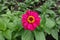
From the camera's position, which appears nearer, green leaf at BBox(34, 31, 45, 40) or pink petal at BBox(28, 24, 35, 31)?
pink petal at BBox(28, 24, 35, 31)

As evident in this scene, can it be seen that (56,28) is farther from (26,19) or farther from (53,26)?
(26,19)

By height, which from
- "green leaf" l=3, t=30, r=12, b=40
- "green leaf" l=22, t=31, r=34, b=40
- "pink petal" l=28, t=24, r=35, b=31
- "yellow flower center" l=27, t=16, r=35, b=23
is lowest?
"green leaf" l=3, t=30, r=12, b=40

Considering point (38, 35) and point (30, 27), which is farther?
point (38, 35)

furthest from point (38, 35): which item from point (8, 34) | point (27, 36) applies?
point (8, 34)

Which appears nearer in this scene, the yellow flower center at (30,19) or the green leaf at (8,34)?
the yellow flower center at (30,19)

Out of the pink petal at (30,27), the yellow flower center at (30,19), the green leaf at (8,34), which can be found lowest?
the green leaf at (8,34)

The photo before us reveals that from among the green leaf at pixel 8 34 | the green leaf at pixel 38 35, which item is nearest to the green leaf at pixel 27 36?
the green leaf at pixel 38 35

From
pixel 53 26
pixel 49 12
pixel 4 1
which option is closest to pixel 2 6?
pixel 4 1

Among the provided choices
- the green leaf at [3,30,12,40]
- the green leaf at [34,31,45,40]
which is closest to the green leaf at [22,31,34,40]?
the green leaf at [34,31,45,40]

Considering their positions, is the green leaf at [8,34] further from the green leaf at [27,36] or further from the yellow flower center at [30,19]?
the yellow flower center at [30,19]

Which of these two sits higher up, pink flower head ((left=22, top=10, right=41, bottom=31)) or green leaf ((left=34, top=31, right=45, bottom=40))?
pink flower head ((left=22, top=10, right=41, bottom=31))

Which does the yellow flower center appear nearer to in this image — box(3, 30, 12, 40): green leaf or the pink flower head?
the pink flower head

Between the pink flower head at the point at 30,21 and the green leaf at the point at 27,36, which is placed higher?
the pink flower head at the point at 30,21

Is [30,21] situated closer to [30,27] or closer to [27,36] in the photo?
[30,27]
